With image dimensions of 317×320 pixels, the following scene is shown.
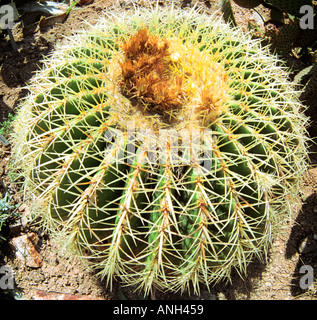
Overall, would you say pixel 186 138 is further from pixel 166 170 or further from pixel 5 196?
pixel 5 196

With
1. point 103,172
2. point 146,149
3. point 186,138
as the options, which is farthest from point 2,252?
point 186,138

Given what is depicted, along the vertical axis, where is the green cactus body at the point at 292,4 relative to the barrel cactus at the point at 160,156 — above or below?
above

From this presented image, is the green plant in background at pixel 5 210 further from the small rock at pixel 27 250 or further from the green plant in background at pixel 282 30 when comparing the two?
the green plant in background at pixel 282 30

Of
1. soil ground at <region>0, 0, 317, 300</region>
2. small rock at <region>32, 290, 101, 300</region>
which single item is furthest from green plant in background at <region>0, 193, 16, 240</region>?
small rock at <region>32, 290, 101, 300</region>

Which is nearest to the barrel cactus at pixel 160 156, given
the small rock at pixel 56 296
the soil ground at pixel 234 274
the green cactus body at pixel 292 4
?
the soil ground at pixel 234 274

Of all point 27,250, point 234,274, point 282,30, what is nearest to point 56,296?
point 27,250

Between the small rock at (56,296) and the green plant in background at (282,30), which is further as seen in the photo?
the green plant in background at (282,30)
